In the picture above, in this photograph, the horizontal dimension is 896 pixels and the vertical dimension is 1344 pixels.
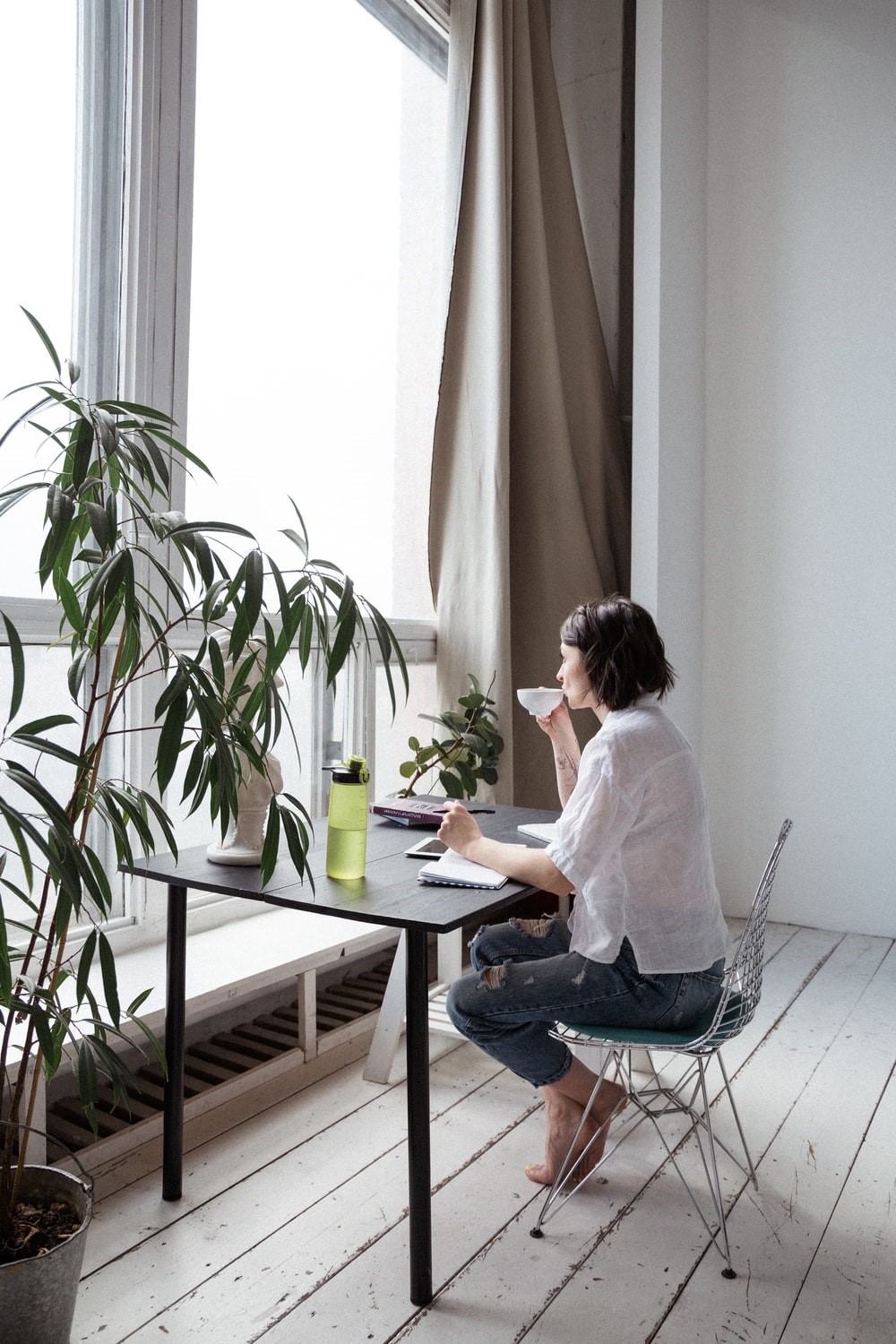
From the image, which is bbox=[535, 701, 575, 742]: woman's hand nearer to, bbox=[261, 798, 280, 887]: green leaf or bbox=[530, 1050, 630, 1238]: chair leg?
bbox=[530, 1050, 630, 1238]: chair leg

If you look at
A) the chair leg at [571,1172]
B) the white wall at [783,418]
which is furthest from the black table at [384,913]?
the white wall at [783,418]

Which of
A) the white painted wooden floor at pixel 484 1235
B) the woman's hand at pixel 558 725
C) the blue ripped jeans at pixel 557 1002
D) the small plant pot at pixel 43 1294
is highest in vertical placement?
the woman's hand at pixel 558 725

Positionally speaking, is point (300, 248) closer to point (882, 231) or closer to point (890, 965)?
point (882, 231)

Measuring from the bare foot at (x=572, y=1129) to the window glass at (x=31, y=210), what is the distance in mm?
1495

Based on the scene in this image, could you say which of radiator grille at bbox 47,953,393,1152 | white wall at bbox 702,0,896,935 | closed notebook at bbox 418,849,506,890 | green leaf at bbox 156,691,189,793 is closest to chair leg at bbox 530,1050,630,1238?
closed notebook at bbox 418,849,506,890

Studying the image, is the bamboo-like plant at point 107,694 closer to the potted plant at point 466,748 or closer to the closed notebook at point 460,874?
the closed notebook at point 460,874

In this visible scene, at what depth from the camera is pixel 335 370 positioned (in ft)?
10.3

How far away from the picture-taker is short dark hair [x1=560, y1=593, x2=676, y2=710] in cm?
197

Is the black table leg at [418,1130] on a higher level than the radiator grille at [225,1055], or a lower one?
higher

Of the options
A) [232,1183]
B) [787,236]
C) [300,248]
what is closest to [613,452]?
[787,236]

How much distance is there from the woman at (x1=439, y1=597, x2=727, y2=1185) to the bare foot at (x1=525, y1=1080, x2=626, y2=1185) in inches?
6.6

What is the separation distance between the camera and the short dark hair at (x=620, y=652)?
6.47 feet

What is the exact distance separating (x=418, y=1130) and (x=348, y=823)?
52cm

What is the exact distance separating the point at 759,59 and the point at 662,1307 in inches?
167
